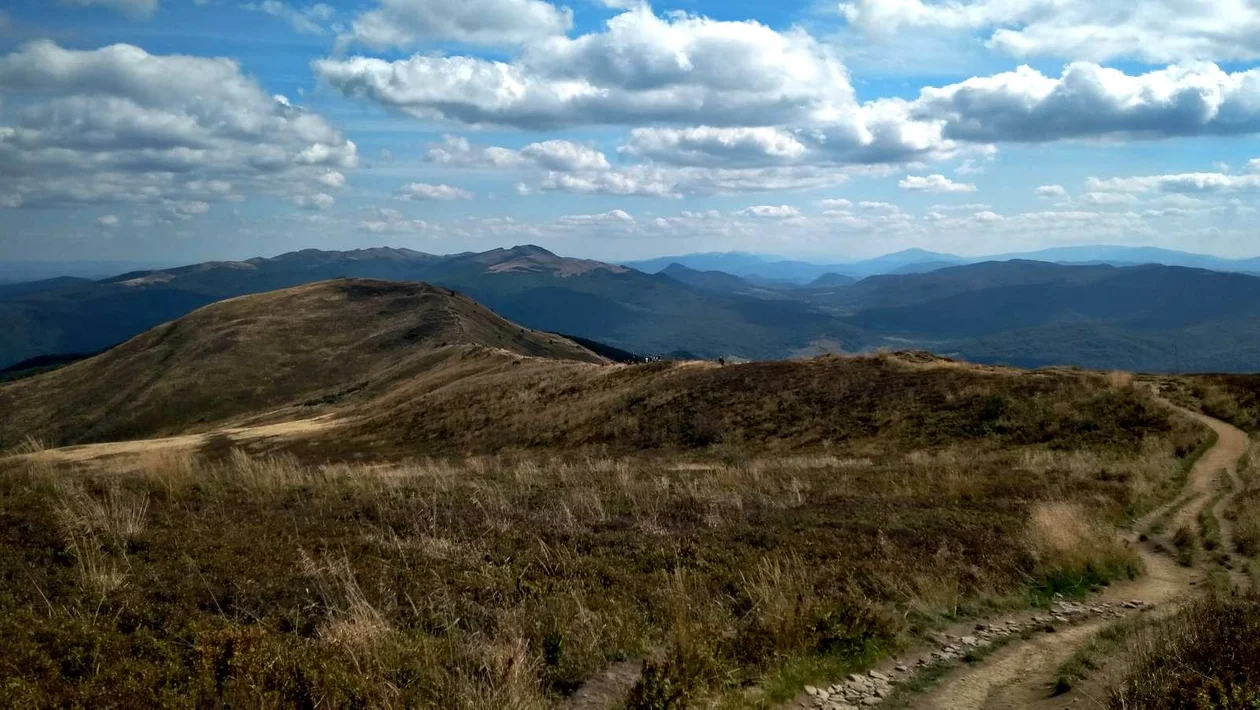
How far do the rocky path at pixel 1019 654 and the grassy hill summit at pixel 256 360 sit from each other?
5842 cm

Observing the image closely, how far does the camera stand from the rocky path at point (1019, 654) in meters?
7.10

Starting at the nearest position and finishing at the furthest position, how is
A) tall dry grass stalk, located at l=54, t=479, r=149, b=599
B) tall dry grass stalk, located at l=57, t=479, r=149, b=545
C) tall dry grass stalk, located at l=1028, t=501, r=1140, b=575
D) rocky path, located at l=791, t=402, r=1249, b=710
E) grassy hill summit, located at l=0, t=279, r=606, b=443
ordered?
1. rocky path, located at l=791, t=402, r=1249, b=710
2. tall dry grass stalk, located at l=54, t=479, r=149, b=599
3. tall dry grass stalk, located at l=57, t=479, r=149, b=545
4. tall dry grass stalk, located at l=1028, t=501, r=1140, b=575
5. grassy hill summit, located at l=0, t=279, r=606, b=443

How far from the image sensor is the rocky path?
7.10m

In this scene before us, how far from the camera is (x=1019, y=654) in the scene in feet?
27.4

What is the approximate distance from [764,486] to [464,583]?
380 inches

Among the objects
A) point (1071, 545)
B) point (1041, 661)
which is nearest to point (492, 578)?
point (1041, 661)

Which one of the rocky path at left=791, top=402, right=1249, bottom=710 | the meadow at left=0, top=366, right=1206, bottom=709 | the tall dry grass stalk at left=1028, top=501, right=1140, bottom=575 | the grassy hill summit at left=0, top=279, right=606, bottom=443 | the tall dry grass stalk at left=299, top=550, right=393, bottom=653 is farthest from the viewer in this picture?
the grassy hill summit at left=0, top=279, right=606, bottom=443

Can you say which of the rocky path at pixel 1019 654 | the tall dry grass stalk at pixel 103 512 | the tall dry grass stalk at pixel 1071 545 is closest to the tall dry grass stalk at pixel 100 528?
the tall dry grass stalk at pixel 103 512

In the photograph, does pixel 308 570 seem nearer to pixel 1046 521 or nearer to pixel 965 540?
pixel 965 540

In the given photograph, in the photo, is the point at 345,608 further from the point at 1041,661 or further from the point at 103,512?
the point at 1041,661

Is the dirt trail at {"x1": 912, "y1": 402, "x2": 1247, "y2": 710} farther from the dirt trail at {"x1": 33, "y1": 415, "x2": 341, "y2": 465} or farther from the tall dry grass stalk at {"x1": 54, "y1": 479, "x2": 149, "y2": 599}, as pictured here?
the dirt trail at {"x1": 33, "y1": 415, "x2": 341, "y2": 465}

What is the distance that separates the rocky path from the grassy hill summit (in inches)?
2300

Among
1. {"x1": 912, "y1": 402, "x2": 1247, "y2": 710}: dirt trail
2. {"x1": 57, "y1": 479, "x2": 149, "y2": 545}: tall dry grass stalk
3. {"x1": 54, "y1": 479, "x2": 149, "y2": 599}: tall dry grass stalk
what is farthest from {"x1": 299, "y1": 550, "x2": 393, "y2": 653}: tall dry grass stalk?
{"x1": 912, "y1": 402, "x2": 1247, "y2": 710}: dirt trail

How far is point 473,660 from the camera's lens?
6.59 meters
